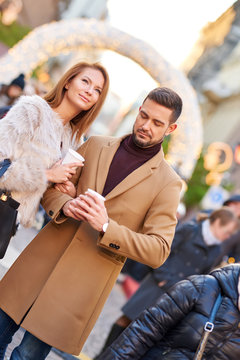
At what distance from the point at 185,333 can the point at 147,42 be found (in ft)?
28.6

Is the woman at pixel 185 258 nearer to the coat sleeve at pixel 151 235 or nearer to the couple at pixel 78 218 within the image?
the couple at pixel 78 218

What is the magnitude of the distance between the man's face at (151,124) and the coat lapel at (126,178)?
4.7 inches

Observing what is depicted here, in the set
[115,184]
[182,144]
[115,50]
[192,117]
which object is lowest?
[115,184]

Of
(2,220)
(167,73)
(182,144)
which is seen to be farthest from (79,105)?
(167,73)

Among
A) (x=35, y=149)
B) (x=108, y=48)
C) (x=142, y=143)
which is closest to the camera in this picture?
(x=142, y=143)

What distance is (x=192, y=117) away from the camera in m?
9.00

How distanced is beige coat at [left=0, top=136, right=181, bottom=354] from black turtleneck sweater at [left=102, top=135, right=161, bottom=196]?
3 cm

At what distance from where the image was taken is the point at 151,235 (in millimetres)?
1990

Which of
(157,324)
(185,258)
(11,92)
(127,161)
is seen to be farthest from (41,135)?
(11,92)

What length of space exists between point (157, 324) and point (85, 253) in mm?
551

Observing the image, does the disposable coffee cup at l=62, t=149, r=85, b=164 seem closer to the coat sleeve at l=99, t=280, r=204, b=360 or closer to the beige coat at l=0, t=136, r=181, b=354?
the beige coat at l=0, t=136, r=181, b=354

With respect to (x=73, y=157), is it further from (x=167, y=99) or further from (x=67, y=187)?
Result: (x=167, y=99)

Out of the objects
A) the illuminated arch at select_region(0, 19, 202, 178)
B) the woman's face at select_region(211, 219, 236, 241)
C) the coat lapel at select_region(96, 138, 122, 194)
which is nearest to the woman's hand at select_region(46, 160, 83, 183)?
the coat lapel at select_region(96, 138, 122, 194)

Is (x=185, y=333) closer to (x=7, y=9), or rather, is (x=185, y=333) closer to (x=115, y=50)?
(x=115, y=50)
